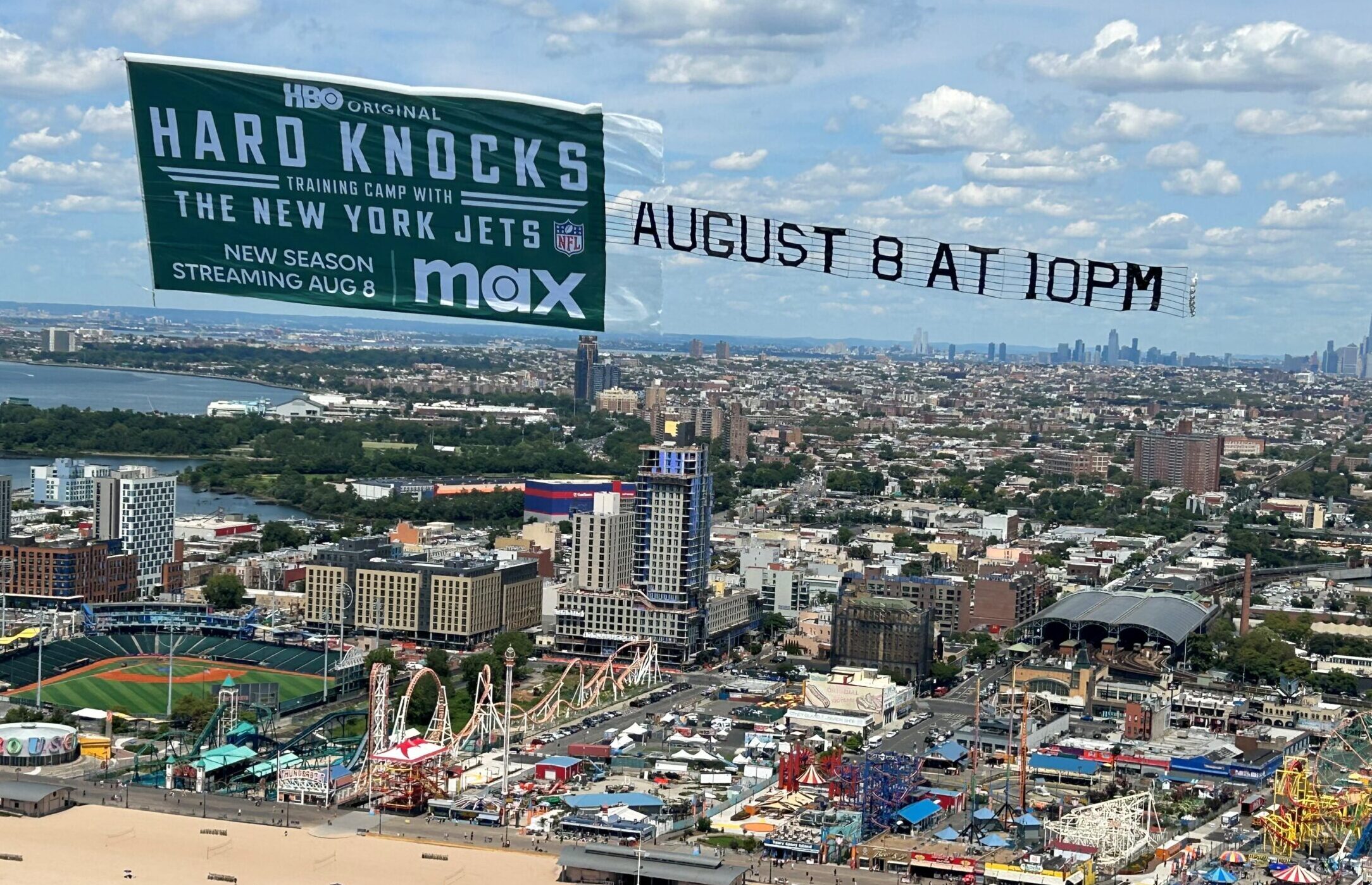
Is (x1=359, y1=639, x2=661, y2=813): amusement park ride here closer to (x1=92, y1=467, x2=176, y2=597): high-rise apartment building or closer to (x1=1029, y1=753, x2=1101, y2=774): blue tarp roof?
(x1=1029, y1=753, x2=1101, y2=774): blue tarp roof

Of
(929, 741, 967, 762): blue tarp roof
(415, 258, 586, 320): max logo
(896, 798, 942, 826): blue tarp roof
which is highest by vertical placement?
(415, 258, 586, 320): max logo

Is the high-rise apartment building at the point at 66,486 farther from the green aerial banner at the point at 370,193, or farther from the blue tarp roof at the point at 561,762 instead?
the green aerial banner at the point at 370,193

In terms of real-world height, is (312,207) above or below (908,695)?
above

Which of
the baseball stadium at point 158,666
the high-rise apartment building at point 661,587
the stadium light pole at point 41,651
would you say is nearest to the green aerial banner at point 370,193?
the baseball stadium at point 158,666

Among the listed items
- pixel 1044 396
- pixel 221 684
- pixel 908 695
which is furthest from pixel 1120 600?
pixel 1044 396

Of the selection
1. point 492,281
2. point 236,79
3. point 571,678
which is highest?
point 236,79

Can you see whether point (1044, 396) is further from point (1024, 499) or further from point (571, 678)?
point (571, 678)

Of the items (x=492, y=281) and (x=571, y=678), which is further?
(x=571, y=678)

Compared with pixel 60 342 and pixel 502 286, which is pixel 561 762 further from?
pixel 60 342

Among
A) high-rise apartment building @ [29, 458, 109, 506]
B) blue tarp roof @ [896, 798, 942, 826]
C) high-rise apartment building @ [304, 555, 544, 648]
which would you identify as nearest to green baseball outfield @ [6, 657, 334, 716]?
high-rise apartment building @ [304, 555, 544, 648]
